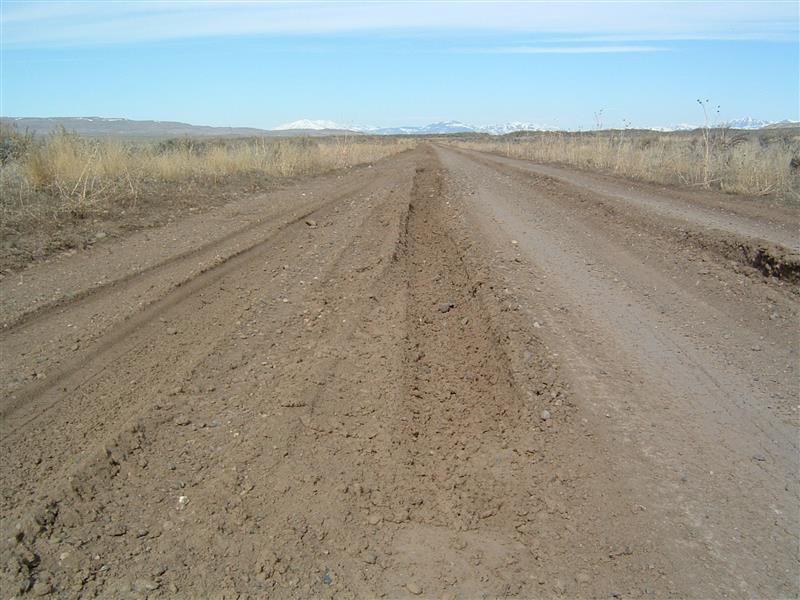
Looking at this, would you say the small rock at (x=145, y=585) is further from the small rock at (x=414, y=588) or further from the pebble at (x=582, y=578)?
the pebble at (x=582, y=578)

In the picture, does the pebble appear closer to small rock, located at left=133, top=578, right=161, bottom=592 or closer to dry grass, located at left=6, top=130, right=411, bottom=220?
small rock, located at left=133, top=578, right=161, bottom=592

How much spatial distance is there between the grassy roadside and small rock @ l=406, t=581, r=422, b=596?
6601mm

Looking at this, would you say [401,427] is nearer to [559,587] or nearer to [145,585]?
[559,587]

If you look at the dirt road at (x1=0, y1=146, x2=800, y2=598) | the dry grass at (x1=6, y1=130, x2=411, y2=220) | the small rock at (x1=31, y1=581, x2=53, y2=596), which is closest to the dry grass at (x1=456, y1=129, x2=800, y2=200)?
the dirt road at (x1=0, y1=146, x2=800, y2=598)

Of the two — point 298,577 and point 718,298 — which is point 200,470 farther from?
point 718,298

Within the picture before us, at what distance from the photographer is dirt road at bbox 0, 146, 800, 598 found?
275 cm

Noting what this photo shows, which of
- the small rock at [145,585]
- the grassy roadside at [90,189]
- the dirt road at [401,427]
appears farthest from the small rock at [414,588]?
the grassy roadside at [90,189]

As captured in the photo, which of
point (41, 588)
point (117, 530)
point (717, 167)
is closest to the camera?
point (41, 588)

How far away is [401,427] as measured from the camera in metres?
3.81

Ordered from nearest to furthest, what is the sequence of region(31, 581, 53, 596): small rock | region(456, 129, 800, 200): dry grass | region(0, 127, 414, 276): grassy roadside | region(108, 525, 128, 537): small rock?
region(31, 581, 53, 596): small rock < region(108, 525, 128, 537): small rock < region(0, 127, 414, 276): grassy roadside < region(456, 129, 800, 200): dry grass

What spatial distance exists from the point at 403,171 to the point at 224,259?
12668 millimetres

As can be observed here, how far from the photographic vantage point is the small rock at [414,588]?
8.55ft

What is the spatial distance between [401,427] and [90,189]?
8923 mm

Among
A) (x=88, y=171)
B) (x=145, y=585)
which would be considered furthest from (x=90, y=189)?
(x=145, y=585)
